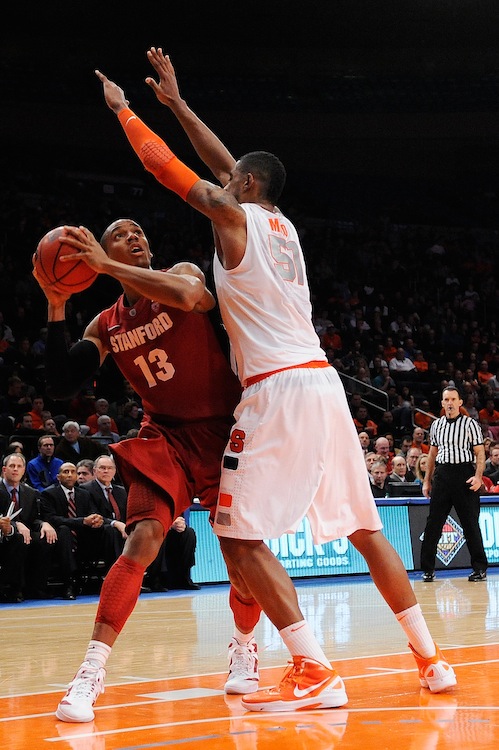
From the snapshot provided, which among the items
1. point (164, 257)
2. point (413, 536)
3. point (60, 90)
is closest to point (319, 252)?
point (164, 257)

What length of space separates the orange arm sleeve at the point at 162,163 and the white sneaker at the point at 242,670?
216 cm

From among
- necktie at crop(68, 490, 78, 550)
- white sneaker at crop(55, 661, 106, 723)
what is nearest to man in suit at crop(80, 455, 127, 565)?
necktie at crop(68, 490, 78, 550)

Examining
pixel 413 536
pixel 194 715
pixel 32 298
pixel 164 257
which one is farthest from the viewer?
pixel 164 257

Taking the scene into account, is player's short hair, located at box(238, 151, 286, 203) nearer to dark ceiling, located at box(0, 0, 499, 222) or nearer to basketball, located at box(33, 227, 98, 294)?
basketball, located at box(33, 227, 98, 294)

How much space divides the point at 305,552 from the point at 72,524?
9.68 ft

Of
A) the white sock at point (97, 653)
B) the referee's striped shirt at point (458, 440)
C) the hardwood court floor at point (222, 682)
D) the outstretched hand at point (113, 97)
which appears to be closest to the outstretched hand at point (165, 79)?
the outstretched hand at point (113, 97)

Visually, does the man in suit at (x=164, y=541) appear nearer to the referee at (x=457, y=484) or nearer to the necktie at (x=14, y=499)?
the necktie at (x=14, y=499)

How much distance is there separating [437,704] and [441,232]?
25824 millimetres

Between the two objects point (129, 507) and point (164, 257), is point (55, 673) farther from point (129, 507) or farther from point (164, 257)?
point (164, 257)

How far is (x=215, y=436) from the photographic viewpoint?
Answer: 4648 millimetres

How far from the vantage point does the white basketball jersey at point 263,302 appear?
4.39m

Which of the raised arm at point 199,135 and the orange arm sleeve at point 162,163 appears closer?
the orange arm sleeve at point 162,163

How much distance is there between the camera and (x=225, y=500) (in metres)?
4.26

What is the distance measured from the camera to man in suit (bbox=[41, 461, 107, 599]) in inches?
415
